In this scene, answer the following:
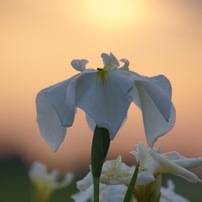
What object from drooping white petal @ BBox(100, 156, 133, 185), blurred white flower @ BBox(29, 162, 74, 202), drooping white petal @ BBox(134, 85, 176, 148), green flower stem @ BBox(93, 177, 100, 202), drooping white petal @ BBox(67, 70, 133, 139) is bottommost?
blurred white flower @ BBox(29, 162, 74, 202)

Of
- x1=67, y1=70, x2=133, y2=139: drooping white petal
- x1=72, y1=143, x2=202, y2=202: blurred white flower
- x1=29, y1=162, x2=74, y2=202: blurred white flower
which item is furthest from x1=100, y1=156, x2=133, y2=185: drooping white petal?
x1=29, y1=162, x2=74, y2=202: blurred white flower

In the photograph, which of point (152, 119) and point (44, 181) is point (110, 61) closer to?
point (152, 119)

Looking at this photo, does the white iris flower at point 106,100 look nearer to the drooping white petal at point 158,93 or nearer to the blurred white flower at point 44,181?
the drooping white petal at point 158,93

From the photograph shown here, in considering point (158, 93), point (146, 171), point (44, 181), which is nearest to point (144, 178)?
point (146, 171)

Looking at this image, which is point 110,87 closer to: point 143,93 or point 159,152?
point 143,93

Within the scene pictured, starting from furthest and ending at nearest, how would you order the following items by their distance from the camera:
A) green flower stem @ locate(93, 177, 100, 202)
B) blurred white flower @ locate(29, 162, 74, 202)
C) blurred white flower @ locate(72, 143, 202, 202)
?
blurred white flower @ locate(29, 162, 74, 202) → blurred white flower @ locate(72, 143, 202, 202) → green flower stem @ locate(93, 177, 100, 202)

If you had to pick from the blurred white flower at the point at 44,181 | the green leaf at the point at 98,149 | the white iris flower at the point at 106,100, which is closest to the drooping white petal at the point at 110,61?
the white iris flower at the point at 106,100

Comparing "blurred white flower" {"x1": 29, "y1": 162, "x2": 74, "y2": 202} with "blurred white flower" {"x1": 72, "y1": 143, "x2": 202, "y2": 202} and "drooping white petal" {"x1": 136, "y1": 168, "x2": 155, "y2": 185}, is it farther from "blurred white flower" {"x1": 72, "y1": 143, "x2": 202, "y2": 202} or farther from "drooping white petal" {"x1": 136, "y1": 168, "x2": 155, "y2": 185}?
"drooping white petal" {"x1": 136, "y1": 168, "x2": 155, "y2": 185}
